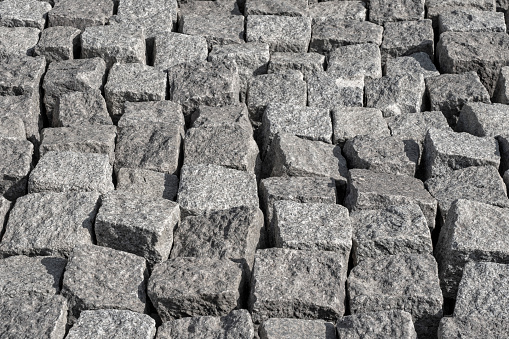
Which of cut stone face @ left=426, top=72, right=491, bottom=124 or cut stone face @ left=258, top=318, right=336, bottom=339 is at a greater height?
cut stone face @ left=426, top=72, right=491, bottom=124

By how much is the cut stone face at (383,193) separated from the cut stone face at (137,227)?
3.55ft

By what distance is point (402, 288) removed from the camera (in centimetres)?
440

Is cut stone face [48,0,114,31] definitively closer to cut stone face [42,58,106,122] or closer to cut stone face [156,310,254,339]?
cut stone face [42,58,106,122]

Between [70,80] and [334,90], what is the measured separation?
6.40 ft

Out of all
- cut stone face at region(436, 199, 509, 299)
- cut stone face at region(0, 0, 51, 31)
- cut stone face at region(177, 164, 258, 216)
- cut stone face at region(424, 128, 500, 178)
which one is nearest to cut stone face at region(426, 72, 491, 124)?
cut stone face at region(424, 128, 500, 178)

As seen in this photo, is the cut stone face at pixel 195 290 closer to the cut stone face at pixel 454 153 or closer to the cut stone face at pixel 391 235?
the cut stone face at pixel 391 235

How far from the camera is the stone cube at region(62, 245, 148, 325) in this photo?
4391 millimetres

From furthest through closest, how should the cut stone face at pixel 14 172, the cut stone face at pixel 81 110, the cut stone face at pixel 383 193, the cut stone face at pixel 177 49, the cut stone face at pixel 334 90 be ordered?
the cut stone face at pixel 177 49, the cut stone face at pixel 334 90, the cut stone face at pixel 81 110, the cut stone face at pixel 14 172, the cut stone face at pixel 383 193

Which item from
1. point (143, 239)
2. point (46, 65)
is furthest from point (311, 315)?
point (46, 65)

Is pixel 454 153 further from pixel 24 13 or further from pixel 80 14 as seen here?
pixel 24 13

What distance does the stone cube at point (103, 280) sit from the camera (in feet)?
14.4

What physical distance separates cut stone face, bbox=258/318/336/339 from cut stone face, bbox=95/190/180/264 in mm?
832

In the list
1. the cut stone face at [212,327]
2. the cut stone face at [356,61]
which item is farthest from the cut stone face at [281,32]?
the cut stone face at [212,327]

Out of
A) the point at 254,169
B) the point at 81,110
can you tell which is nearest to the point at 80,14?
the point at 81,110
